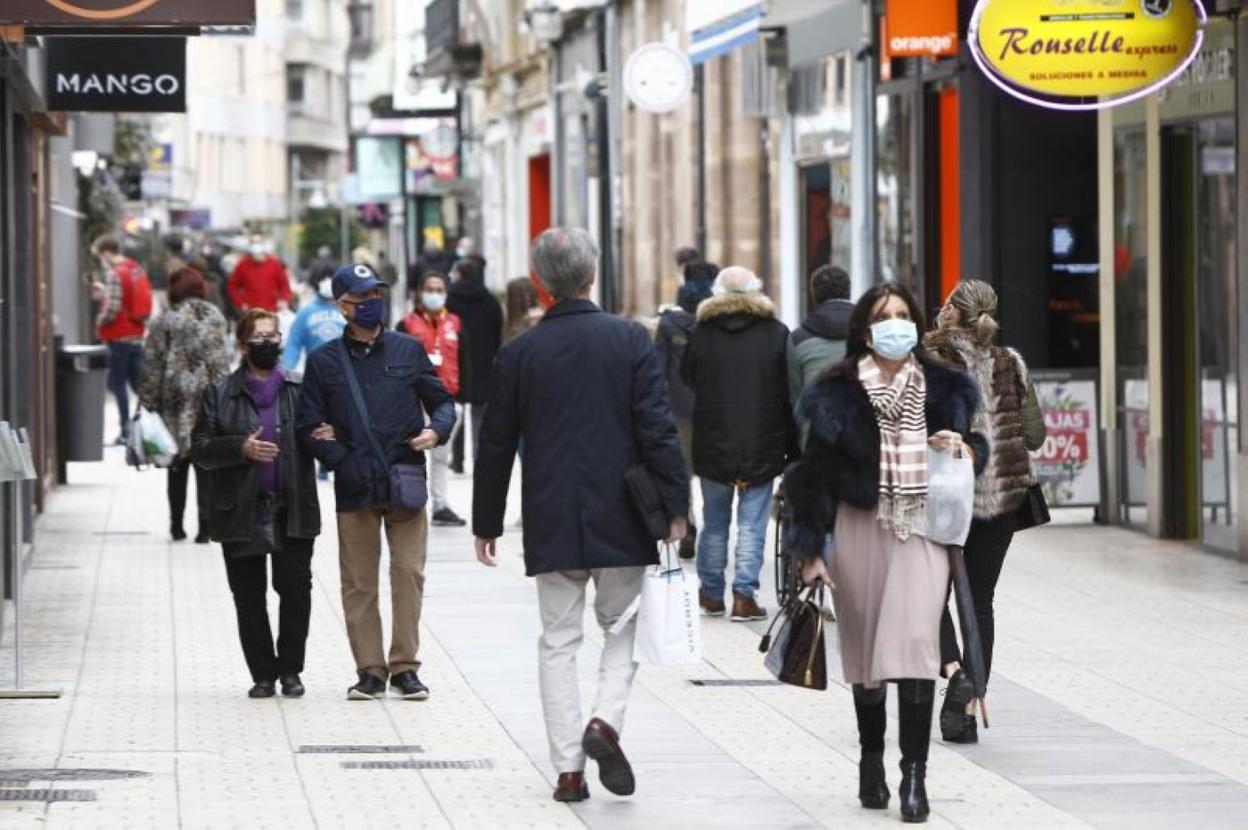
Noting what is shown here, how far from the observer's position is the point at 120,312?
28281 millimetres

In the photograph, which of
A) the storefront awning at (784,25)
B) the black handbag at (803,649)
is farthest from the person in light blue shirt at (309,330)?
the black handbag at (803,649)

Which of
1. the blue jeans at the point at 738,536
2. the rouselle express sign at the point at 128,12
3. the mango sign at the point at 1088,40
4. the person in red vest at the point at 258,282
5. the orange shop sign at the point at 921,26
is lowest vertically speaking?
the blue jeans at the point at 738,536

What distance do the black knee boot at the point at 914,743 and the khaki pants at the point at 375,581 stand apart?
3.34 metres

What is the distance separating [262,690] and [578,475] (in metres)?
3.15

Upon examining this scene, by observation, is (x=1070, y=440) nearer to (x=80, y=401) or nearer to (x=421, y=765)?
(x=80, y=401)

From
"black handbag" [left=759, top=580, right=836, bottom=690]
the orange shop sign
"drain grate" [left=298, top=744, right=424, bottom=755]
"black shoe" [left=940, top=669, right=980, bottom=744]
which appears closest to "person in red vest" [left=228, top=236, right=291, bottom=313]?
the orange shop sign

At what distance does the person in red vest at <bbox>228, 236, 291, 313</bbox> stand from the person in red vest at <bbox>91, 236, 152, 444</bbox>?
6694mm

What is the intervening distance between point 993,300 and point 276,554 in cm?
332

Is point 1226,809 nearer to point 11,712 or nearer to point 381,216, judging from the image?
point 11,712

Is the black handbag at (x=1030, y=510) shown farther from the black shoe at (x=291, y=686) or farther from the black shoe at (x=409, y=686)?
the black shoe at (x=291, y=686)

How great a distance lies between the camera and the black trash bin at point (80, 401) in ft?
74.1

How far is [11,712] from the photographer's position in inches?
469

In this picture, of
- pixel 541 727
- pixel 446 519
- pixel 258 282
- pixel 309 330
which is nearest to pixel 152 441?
pixel 446 519

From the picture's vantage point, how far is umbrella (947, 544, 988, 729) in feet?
33.5
